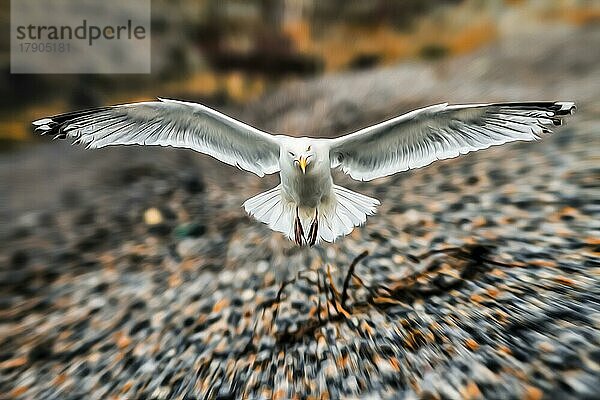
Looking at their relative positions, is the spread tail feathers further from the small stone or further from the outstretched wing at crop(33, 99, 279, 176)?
the small stone

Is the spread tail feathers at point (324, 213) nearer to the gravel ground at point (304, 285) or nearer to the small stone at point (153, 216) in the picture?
the gravel ground at point (304, 285)

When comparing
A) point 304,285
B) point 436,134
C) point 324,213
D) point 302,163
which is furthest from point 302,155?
point 304,285

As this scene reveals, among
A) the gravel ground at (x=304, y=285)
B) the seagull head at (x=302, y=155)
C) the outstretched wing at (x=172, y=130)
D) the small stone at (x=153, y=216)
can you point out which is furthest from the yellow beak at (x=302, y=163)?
the small stone at (x=153, y=216)

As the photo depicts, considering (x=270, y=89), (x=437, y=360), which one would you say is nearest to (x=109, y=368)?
(x=437, y=360)

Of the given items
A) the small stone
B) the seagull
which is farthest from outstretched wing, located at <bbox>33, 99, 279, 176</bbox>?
the small stone

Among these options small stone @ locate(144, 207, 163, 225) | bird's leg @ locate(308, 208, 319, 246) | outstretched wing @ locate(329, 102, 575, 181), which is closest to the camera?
outstretched wing @ locate(329, 102, 575, 181)

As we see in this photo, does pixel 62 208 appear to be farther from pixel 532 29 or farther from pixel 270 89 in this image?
pixel 532 29
